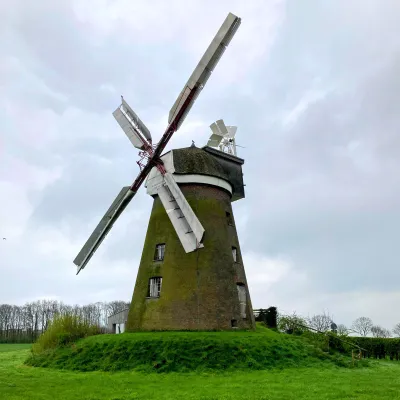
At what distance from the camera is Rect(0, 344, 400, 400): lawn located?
9586mm

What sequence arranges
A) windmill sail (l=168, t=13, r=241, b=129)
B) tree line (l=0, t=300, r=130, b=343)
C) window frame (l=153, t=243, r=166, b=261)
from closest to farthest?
1. windmill sail (l=168, t=13, r=241, b=129)
2. window frame (l=153, t=243, r=166, b=261)
3. tree line (l=0, t=300, r=130, b=343)

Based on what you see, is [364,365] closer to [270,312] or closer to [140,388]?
[270,312]

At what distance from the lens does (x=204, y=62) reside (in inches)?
619

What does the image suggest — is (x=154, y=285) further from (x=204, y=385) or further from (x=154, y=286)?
(x=204, y=385)

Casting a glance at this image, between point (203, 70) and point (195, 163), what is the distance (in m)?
4.00

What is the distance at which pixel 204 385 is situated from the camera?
1095 centimetres

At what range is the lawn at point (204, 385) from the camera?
959 cm

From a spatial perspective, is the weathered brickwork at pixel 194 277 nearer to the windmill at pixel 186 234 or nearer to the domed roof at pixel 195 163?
the windmill at pixel 186 234

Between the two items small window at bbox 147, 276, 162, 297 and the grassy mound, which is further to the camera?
small window at bbox 147, 276, 162, 297

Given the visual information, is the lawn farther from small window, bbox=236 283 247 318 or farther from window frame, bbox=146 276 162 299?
small window, bbox=236 283 247 318

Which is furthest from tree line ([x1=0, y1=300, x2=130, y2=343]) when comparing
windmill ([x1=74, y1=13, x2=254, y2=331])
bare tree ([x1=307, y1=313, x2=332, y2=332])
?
windmill ([x1=74, y1=13, x2=254, y2=331])

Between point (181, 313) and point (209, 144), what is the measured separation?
834 centimetres

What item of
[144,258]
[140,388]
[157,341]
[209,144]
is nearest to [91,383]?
[140,388]

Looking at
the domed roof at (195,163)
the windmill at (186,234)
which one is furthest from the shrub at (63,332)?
the domed roof at (195,163)
